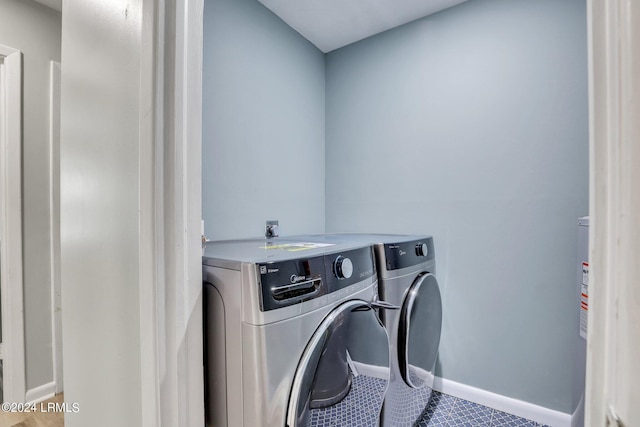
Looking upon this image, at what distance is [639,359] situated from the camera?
272 millimetres

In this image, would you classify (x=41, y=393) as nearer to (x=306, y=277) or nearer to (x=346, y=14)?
(x=306, y=277)

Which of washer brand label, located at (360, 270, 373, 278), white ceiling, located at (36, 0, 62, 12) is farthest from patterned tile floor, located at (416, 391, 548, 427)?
white ceiling, located at (36, 0, 62, 12)

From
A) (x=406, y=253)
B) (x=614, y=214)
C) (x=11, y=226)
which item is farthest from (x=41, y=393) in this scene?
(x=614, y=214)

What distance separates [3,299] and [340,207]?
82.6 inches

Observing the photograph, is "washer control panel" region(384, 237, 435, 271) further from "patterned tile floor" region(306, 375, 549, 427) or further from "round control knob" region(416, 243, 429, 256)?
"patterned tile floor" region(306, 375, 549, 427)

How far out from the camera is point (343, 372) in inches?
34.2

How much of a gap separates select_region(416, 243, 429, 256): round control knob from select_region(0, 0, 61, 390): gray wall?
2.20 metres

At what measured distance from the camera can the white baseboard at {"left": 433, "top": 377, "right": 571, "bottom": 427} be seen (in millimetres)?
1497

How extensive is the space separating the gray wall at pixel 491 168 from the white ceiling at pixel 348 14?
7 cm

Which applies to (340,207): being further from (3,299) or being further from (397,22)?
(3,299)

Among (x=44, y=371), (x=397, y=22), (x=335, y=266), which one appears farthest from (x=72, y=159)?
(x=397, y=22)

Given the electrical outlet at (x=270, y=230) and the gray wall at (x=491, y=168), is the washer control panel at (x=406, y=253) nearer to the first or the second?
the gray wall at (x=491, y=168)

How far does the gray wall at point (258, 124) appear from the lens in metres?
1.53

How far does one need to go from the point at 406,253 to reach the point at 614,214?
108 cm
